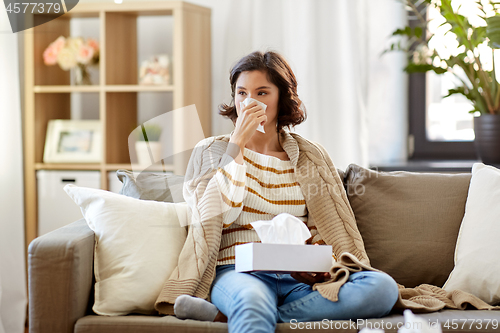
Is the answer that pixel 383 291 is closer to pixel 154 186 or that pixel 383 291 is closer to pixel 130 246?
pixel 130 246

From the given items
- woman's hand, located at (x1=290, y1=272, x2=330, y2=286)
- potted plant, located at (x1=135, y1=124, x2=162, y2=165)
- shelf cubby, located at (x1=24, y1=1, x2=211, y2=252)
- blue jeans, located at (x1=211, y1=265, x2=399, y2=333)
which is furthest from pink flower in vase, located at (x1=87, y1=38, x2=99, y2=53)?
woman's hand, located at (x1=290, y1=272, x2=330, y2=286)

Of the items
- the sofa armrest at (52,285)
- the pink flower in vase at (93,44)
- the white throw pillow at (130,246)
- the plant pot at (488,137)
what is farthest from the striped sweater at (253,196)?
the pink flower in vase at (93,44)

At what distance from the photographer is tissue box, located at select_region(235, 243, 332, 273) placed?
1251 mm

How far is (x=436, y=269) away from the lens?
5.34 ft

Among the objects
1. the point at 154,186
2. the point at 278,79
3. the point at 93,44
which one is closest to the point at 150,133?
the point at 154,186

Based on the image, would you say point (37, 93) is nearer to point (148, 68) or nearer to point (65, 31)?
point (65, 31)

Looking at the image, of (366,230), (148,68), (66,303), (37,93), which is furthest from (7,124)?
(366,230)

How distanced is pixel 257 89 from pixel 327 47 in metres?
1.07

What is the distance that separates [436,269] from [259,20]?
5.12ft

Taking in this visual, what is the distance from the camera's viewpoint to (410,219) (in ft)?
5.53

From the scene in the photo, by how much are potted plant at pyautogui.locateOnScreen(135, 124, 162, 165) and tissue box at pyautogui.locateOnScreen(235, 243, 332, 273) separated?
23.2 inches

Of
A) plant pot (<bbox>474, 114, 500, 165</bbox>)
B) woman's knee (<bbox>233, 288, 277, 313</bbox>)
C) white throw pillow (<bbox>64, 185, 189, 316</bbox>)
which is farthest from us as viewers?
plant pot (<bbox>474, 114, 500, 165</bbox>)

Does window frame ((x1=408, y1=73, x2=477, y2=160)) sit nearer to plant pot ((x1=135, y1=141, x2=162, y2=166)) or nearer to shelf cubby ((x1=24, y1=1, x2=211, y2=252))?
shelf cubby ((x1=24, y1=1, x2=211, y2=252))

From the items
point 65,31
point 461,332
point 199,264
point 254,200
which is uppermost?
point 65,31
